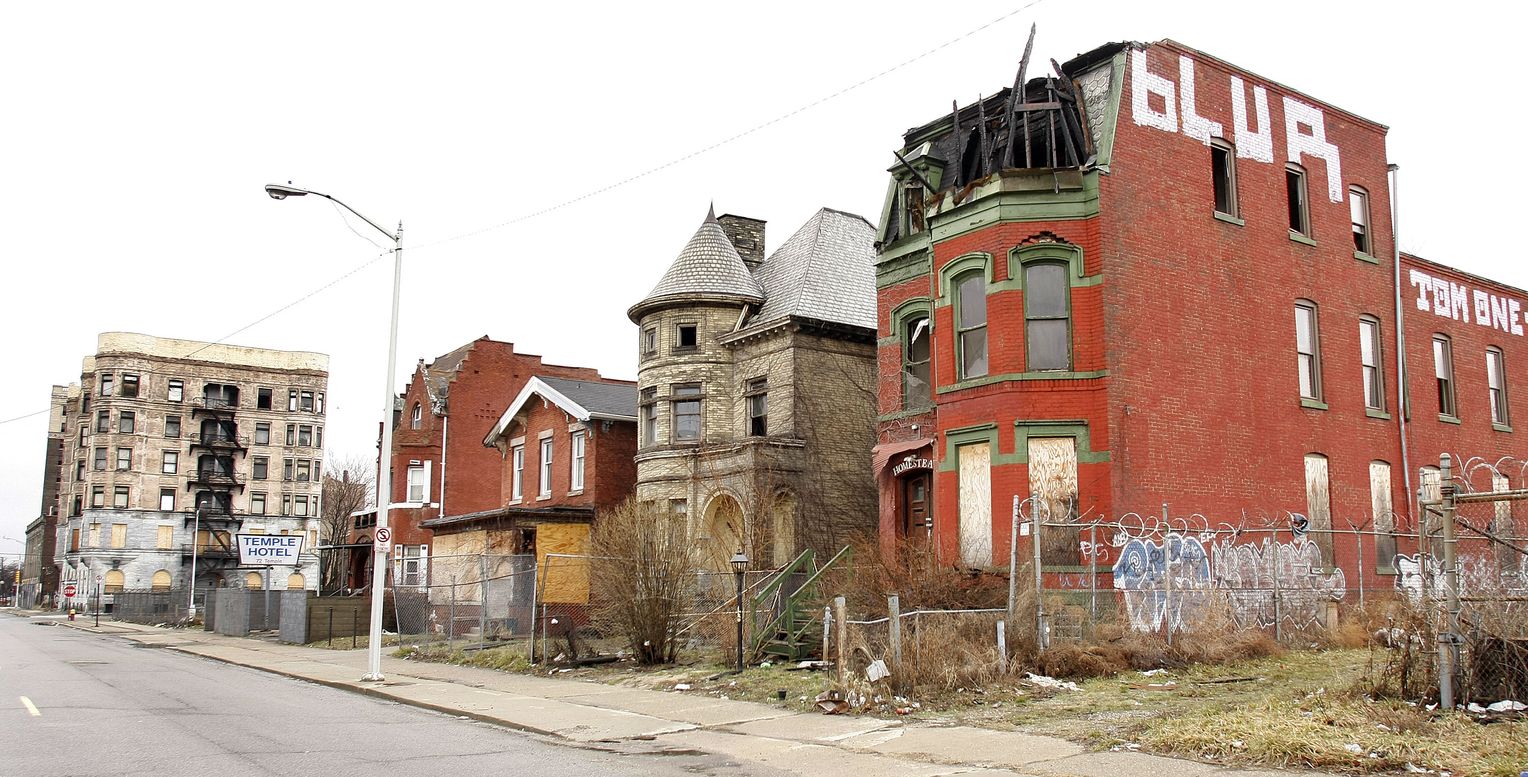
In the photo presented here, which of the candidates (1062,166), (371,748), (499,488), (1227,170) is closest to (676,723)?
(371,748)

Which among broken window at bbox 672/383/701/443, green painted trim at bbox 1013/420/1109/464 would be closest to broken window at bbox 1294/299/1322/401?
green painted trim at bbox 1013/420/1109/464

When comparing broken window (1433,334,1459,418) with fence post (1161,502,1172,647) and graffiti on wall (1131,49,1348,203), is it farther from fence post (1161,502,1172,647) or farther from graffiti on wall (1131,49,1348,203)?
fence post (1161,502,1172,647)

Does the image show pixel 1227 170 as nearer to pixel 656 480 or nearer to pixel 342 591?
pixel 656 480

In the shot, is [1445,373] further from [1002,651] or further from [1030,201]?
[1002,651]

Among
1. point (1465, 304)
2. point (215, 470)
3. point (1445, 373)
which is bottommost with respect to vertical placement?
point (1445, 373)

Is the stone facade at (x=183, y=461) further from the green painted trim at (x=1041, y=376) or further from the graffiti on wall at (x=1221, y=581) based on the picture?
the graffiti on wall at (x=1221, y=581)

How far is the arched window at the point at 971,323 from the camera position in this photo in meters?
22.4

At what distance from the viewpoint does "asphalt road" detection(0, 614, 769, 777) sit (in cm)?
1095

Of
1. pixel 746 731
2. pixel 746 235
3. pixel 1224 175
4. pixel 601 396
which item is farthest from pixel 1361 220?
pixel 601 396

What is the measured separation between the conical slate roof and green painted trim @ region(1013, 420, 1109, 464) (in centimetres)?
1390

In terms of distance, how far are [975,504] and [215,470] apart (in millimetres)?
88254

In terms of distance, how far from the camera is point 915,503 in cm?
2623

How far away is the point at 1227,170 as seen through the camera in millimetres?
23953

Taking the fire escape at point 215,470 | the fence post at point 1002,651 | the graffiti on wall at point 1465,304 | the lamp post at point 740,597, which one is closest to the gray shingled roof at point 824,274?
the lamp post at point 740,597
